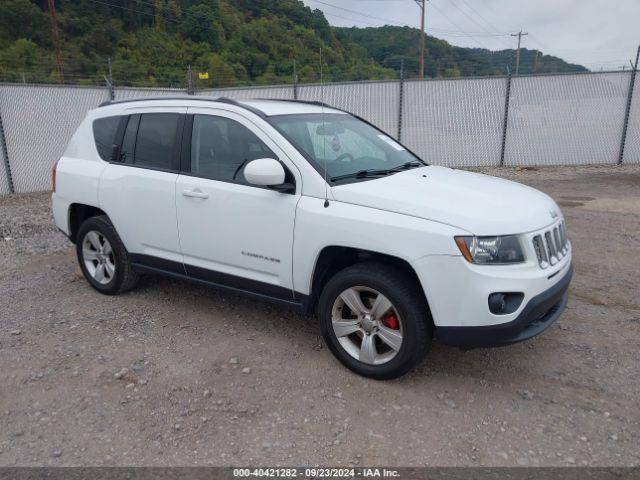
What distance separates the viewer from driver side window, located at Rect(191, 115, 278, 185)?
3773mm

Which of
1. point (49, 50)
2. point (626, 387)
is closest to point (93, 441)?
point (626, 387)

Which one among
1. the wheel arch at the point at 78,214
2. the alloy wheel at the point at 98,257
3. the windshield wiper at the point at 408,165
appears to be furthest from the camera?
the wheel arch at the point at 78,214

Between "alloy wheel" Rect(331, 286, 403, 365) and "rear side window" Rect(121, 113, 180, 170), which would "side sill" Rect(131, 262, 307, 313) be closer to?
"alloy wheel" Rect(331, 286, 403, 365)

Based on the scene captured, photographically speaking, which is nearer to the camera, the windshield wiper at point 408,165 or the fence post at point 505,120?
the windshield wiper at point 408,165

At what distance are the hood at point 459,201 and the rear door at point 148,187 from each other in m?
1.55

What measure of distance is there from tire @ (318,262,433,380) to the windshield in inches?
28.8

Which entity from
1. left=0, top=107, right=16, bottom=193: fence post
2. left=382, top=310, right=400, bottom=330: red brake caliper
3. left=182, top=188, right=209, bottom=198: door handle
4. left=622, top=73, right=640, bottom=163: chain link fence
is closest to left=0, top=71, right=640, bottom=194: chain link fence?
left=622, top=73, right=640, bottom=163: chain link fence

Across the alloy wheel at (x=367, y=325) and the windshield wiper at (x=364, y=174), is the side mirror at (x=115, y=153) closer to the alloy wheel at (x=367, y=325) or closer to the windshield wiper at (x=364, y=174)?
the windshield wiper at (x=364, y=174)

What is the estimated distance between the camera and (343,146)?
13.0ft

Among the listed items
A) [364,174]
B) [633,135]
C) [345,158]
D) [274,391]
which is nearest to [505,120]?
[633,135]

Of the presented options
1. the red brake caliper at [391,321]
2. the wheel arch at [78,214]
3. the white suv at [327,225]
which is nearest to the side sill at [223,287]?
the white suv at [327,225]

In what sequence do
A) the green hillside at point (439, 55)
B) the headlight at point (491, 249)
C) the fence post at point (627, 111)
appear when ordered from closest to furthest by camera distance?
1. the headlight at point (491, 249)
2. the fence post at point (627, 111)
3. the green hillside at point (439, 55)

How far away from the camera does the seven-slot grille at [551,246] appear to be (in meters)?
3.12

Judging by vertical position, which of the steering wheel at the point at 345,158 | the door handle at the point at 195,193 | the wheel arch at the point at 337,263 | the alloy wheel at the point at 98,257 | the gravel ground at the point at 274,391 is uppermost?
the steering wheel at the point at 345,158
